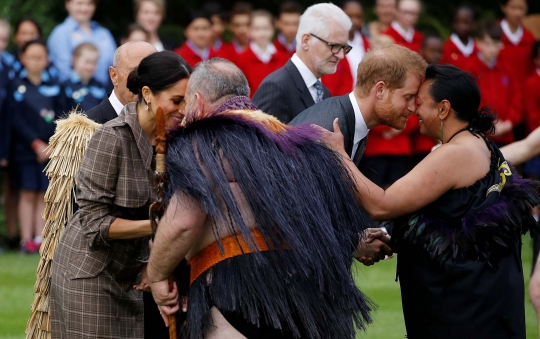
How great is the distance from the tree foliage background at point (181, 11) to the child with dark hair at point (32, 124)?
106 inches

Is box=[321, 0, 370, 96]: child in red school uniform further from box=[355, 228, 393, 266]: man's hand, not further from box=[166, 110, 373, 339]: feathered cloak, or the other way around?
box=[166, 110, 373, 339]: feathered cloak

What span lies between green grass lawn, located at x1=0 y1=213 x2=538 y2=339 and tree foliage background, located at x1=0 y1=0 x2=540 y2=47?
5.16 metres

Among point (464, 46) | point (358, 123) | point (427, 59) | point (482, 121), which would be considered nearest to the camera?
point (482, 121)

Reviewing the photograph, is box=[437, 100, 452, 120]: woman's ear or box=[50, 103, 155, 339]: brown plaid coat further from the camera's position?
box=[437, 100, 452, 120]: woman's ear

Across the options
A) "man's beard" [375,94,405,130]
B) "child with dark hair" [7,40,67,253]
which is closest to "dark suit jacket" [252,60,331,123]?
"man's beard" [375,94,405,130]

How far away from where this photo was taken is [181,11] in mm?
17562

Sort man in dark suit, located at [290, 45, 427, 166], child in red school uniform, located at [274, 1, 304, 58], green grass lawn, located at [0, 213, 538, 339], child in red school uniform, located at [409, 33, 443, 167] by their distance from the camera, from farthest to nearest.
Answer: child in red school uniform, located at [274, 1, 304, 58], child in red school uniform, located at [409, 33, 443, 167], green grass lawn, located at [0, 213, 538, 339], man in dark suit, located at [290, 45, 427, 166]

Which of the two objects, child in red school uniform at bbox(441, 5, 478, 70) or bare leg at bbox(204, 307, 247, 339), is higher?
bare leg at bbox(204, 307, 247, 339)

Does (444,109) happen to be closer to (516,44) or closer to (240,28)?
(240,28)

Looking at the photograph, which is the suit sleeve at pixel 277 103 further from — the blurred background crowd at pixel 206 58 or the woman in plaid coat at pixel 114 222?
the blurred background crowd at pixel 206 58

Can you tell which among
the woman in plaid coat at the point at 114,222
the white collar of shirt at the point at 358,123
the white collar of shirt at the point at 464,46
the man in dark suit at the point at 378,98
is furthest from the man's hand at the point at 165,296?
the white collar of shirt at the point at 464,46

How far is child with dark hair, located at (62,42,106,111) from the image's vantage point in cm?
1163

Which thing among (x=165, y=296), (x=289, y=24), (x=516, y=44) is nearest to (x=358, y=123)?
(x=165, y=296)

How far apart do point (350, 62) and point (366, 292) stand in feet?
13.4
